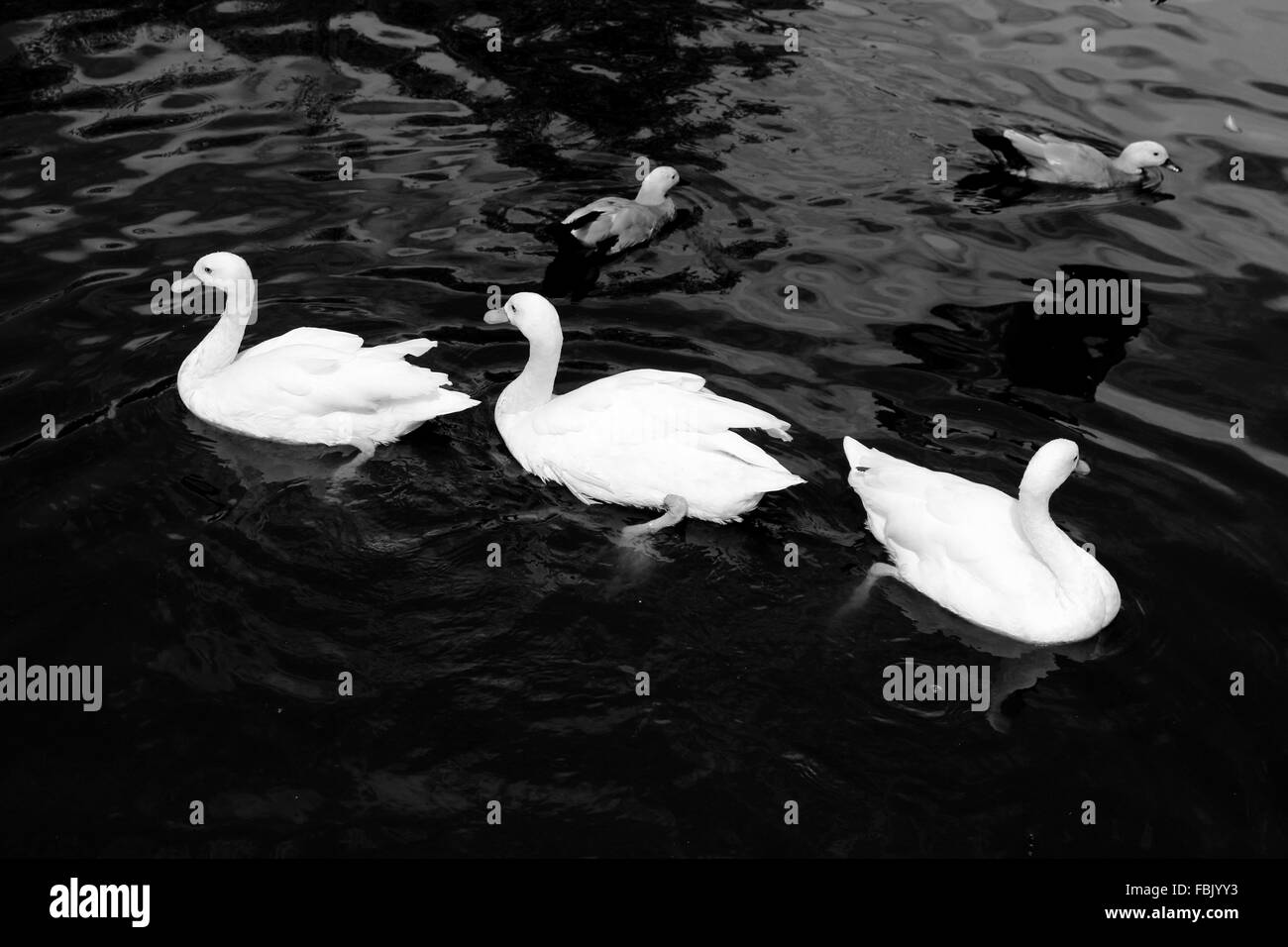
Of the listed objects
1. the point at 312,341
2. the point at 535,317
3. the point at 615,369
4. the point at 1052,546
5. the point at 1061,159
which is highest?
the point at 535,317

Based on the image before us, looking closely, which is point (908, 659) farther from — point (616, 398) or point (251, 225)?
point (251, 225)

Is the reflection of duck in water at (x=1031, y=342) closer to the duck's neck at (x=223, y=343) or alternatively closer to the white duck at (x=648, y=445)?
the white duck at (x=648, y=445)

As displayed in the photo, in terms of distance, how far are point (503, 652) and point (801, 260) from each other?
5297mm

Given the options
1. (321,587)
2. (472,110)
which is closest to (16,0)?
(472,110)

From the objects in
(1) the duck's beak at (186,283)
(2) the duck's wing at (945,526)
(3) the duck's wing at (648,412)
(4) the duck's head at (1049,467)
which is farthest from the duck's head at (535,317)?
(4) the duck's head at (1049,467)

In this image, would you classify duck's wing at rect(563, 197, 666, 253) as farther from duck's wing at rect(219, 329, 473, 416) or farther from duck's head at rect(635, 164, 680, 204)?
duck's wing at rect(219, 329, 473, 416)

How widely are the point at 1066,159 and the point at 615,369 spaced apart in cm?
544

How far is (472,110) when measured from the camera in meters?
13.0

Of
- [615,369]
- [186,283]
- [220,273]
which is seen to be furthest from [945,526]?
[186,283]

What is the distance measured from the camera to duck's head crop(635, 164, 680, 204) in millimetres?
11562

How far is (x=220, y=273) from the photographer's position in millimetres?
8945

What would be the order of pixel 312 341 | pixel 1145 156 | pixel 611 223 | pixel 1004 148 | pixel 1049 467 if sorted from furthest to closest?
pixel 1145 156, pixel 1004 148, pixel 611 223, pixel 312 341, pixel 1049 467

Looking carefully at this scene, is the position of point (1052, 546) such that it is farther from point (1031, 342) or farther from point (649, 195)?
point (649, 195)

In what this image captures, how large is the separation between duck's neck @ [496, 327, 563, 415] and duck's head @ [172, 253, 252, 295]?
6.69ft
